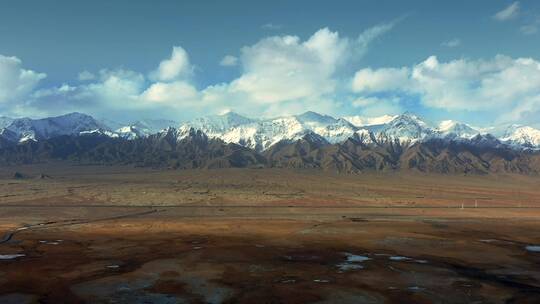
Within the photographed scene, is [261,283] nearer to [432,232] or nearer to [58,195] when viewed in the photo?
[432,232]

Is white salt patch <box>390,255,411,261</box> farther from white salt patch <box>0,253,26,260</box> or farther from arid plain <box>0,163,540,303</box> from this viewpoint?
white salt patch <box>0,253,26,260</box>

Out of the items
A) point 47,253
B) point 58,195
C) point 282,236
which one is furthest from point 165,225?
point 58,195

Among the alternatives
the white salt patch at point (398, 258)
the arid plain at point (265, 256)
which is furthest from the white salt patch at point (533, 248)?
the white salt patch at point (398, 258)

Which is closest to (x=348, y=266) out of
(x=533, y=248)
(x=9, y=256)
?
(x=533, y=248)

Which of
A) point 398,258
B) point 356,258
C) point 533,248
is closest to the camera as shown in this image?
point 356,258

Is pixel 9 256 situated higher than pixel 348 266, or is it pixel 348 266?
pixel 348 266

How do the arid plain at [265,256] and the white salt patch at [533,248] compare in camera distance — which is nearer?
the arid plain at [265,256]

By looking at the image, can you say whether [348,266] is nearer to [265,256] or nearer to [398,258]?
[398,258]

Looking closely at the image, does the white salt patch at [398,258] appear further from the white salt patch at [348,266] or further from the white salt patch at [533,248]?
the white salt patch at [533,248]

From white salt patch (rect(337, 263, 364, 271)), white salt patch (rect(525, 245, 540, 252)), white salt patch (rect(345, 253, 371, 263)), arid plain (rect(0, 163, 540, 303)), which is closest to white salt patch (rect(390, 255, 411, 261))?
arid plain (rect(0, 163, 540, 303))

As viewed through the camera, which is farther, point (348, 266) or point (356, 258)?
point (356, 258)

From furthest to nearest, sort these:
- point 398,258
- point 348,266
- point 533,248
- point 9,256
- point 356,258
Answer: point 533,248
point 398,258
point 356,258
point 9,256
point 348,266

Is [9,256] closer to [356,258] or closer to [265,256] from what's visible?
[265,256]
